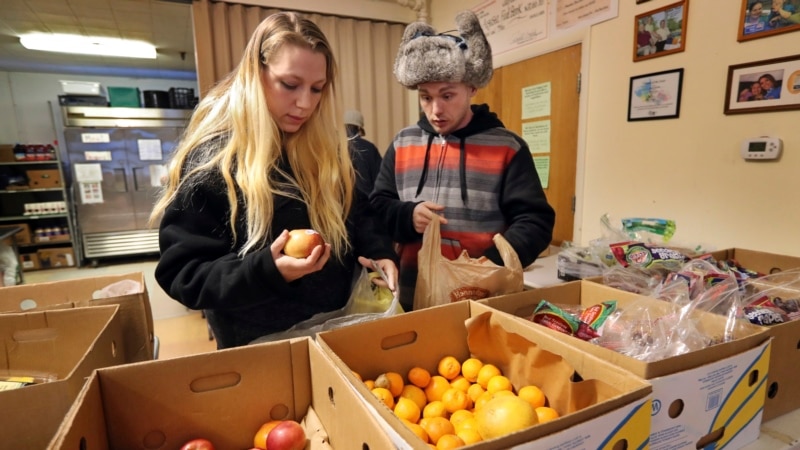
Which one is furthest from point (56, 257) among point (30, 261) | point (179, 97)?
point (179, 97)

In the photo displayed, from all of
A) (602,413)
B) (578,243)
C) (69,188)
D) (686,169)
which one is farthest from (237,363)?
(69,188)

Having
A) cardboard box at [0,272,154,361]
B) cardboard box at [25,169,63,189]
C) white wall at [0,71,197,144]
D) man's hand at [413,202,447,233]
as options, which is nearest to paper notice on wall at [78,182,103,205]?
cardboard box at [25,169,63,189]

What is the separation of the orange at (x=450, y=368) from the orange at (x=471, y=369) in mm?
13

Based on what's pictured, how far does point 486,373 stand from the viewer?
2.71 feet

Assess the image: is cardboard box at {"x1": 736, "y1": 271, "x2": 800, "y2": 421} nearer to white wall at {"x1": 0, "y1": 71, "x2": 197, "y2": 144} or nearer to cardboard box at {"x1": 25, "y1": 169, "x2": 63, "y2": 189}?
cardboard box at {"x1": 25, "y1": 169, "x2": 63, "y2": 189}

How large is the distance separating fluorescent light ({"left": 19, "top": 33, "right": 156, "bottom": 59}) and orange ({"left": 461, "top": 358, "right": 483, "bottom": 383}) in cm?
547

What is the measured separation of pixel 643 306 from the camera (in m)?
0.90

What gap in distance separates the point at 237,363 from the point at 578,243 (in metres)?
2.15

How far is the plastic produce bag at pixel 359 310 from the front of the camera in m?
0.91

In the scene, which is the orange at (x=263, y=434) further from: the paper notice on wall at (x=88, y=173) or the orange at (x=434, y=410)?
the paper notice on wall at (x=88, y=173)

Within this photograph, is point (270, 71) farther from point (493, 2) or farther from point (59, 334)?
point (493, 2)

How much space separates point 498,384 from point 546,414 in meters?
0.12

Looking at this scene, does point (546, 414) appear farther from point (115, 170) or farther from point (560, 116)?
point (115, 170)

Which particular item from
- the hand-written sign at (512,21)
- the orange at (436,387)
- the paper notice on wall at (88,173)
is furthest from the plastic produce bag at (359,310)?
the paper notice on wall at (88,173)
